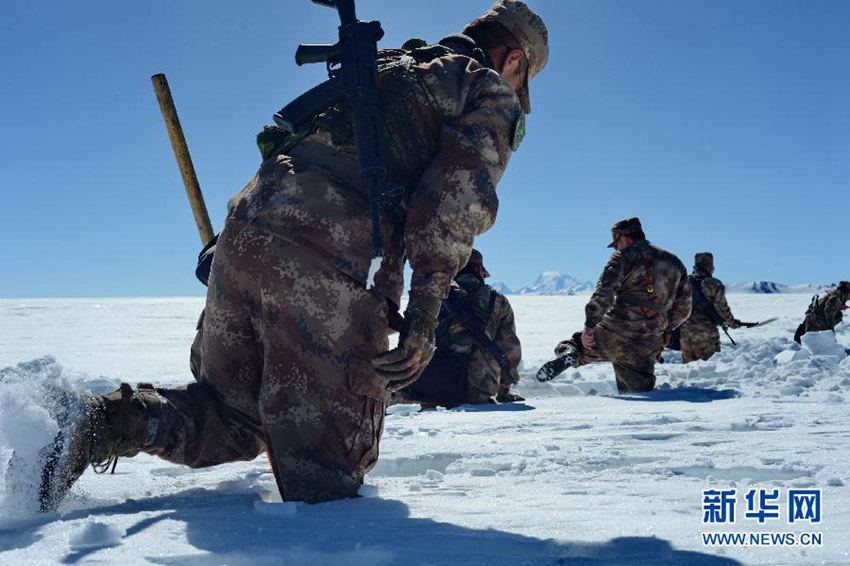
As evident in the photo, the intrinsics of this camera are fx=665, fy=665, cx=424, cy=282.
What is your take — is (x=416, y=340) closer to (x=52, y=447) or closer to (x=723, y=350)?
(x=52, y=447)

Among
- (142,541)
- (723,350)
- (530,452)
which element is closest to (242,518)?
(142,541)

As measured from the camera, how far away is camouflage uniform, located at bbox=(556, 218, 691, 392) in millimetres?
6305

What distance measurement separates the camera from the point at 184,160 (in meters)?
3.28

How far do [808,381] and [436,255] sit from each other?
16.4ft

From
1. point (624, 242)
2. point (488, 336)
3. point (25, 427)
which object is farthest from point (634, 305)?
point (25, 427)

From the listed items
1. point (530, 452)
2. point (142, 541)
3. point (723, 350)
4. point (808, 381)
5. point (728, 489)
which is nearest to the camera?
point (142, 541)

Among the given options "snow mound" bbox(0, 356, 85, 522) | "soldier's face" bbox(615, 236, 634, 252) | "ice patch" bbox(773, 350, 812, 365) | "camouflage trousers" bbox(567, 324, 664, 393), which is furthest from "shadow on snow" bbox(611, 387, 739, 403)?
"snow mound" bbox(0, 356, 85, 522)

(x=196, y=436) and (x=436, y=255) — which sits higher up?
(x=436, y=255)

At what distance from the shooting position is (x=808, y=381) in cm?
566

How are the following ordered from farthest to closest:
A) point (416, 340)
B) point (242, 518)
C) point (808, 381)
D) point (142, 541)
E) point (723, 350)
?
1. point (723, 350)
2. point (808, 381)
3. point (416, 340)
4. point (242, 518)
5. point (142, 541)

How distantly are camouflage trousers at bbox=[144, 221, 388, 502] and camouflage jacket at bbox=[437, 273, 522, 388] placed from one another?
3.36 metres

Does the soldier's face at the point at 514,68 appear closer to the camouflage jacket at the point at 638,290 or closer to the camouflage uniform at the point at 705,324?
the camouflage jacket at the point at 638,290

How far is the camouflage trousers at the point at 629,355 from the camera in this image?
20.9 ft

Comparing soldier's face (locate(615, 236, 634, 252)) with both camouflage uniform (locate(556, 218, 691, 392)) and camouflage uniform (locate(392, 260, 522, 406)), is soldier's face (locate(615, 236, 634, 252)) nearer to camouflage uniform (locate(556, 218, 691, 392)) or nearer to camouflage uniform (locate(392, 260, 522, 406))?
camouflage uniform (locate(556, 218, 691, 392))
